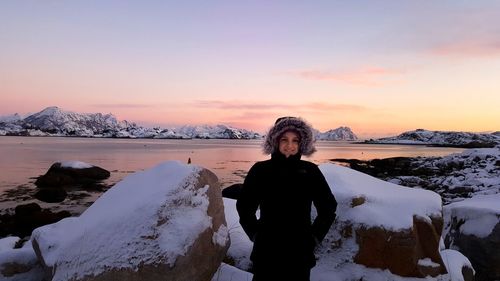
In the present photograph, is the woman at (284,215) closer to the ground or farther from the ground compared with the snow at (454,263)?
farther from the ground

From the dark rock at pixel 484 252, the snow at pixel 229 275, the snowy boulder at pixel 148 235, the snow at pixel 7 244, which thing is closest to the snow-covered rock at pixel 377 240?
the snow at pixel 229 275

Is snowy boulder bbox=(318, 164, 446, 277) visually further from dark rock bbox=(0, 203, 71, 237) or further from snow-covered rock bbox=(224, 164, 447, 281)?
dark rock bbox=(0, 203, 71, 237)

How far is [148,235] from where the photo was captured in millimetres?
4543

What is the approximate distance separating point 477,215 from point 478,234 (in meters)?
0.42

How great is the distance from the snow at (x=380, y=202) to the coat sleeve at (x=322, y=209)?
2.37m

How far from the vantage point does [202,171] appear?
219 inches

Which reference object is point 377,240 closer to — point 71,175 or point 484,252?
point 484,252

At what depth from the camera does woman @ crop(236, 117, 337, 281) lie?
3.50m

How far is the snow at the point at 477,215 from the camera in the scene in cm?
803

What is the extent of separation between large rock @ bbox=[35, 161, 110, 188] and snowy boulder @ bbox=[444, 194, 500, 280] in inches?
954

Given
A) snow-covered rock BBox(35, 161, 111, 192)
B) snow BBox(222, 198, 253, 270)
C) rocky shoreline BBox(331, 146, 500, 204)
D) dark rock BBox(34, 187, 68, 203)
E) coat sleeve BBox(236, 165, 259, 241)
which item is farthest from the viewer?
snow-covered rock BBox(35, 161, 111, 192)

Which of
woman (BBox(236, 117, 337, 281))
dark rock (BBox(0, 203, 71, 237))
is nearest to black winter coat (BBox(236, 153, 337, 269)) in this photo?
woman (BBox(236, 117, 337, 281))

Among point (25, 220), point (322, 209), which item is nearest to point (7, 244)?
point (322, 209)

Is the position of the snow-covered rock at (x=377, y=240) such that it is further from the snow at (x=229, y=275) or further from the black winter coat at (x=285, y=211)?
the black winter coat at (x=285, y=211)
